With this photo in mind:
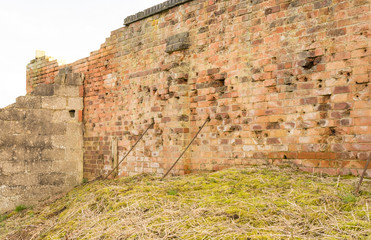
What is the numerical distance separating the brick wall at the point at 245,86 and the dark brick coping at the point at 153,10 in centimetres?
A: 9

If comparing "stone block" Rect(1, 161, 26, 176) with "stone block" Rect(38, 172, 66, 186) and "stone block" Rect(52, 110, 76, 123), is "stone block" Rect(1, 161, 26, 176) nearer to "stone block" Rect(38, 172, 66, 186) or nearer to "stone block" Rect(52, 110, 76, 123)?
"stone block" Rect(38, 172, 66, 186)

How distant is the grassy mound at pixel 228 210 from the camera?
3531 mm

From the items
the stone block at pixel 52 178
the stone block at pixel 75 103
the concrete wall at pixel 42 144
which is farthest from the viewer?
the stone block at pixel 75 103

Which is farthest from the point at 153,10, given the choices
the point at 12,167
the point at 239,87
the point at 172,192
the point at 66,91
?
the point at 12,167

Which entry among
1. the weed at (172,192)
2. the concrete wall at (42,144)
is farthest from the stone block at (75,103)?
the weed at (172,192)

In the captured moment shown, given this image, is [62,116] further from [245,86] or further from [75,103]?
[245,86]

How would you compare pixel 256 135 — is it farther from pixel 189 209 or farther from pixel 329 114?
pixel 189 209

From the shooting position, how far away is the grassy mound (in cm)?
Result: 353

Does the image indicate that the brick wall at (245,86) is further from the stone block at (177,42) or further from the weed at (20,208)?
the weed at (20,208)

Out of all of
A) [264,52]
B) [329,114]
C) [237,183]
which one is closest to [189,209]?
[237,183]

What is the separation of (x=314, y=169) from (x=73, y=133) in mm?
6171

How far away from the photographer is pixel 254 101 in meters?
6.02

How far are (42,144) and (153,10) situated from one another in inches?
159

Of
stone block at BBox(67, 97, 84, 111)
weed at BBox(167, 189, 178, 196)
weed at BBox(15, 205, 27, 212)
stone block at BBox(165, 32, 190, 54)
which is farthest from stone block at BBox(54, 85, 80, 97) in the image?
weed at BBox(167, 189, 178, 196)
